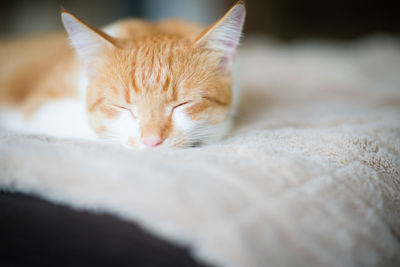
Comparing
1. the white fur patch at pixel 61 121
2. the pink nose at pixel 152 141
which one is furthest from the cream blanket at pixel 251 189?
the white fur patch at pixel 61 121

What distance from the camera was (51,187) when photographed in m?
0.65

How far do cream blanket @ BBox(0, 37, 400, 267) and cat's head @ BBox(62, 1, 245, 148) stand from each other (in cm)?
20

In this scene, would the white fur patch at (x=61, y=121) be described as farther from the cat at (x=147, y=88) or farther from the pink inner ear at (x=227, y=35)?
the pink inner ear at (x=227, y=35)

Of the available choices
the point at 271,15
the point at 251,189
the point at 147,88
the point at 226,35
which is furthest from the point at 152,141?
the point at 271,15

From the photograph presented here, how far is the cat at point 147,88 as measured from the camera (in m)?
0.98

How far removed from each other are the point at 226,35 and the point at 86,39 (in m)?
0.54

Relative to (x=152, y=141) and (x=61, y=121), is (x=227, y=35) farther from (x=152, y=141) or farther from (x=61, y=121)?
(x=61, y=121)

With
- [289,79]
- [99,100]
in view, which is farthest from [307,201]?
[289,79]

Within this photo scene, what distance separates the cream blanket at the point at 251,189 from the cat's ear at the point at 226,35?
1.25 ft

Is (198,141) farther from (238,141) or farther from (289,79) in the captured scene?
(289,79)

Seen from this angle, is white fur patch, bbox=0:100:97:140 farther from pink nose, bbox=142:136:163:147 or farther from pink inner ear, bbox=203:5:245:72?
pink inner ear, bbox=203:5:245:72

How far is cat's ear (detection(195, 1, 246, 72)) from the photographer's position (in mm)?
1029

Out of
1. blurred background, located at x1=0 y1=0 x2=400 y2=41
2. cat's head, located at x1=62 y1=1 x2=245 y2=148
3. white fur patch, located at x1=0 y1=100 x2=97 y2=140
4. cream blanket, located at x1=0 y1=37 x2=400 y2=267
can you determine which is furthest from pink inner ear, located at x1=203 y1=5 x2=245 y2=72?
blurred background, located at x1=0 y1=0 x2=400 y2=41

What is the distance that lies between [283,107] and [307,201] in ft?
3.51
